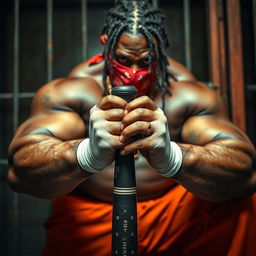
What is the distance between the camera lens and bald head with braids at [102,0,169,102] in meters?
1.10

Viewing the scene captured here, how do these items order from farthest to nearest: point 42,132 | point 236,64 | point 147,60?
point 236,64
point 147,60
point 42,132

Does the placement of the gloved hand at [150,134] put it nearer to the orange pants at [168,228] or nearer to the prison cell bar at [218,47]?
the orange pants at [168,228]

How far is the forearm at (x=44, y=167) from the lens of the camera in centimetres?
80

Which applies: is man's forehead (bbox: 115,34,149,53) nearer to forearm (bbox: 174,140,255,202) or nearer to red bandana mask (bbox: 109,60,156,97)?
red bandana mask (bbox: 109,60,156,97)

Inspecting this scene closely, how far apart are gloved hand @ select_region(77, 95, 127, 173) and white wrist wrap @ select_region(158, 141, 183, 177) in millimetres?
131

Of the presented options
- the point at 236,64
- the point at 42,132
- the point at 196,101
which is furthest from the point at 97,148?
the point at 236,64

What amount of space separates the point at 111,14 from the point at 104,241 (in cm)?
81

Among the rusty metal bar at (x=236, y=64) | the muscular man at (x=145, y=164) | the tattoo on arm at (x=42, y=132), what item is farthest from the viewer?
the rusty metal bar at (x=236, y=64)

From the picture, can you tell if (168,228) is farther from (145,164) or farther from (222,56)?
(222,56)

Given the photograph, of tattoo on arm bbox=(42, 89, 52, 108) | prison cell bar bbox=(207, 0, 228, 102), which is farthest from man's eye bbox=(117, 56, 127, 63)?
prison cell bar bbox=(207, 0, 228, 102)

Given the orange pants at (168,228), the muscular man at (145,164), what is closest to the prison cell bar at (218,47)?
the muscular man at (145,164)

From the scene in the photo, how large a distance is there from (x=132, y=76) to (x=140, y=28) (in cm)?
18

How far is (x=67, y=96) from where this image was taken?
1137 mm

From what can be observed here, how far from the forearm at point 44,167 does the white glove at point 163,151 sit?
18 centimetres
